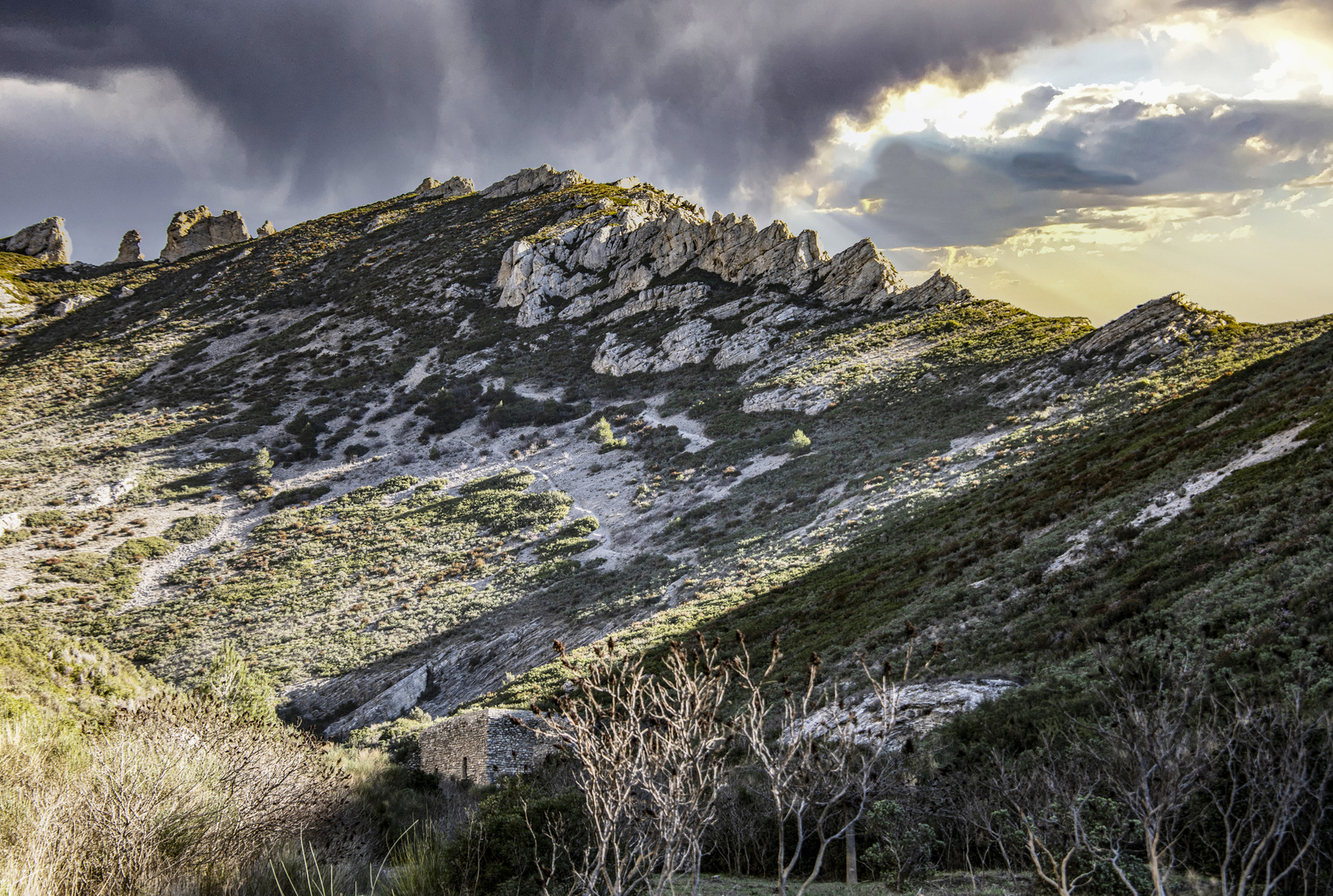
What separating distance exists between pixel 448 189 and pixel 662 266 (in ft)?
234

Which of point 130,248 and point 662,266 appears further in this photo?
point 130,248

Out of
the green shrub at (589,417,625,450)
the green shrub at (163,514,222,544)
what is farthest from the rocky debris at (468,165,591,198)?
the green shrub at (163,514,222,544)

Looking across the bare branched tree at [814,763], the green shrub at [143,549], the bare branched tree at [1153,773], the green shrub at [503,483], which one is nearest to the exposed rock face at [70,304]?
the green shrub at [143,549]

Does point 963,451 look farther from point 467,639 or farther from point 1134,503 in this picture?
point 467,639

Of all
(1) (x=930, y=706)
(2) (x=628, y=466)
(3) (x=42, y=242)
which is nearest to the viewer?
(1) (x=930, y=706)

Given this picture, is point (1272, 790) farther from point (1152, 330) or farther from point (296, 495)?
point (296, 495)

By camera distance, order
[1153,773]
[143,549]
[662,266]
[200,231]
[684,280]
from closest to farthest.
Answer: [1153,773] < [143,549] < [684,280] < [662,266] < [200,231]

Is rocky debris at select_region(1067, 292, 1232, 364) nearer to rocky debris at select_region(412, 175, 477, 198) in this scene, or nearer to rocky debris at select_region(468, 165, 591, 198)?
rocky debris at select_region(468, 165, 591, 198)

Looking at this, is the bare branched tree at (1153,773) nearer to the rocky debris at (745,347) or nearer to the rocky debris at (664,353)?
the rocky debris at (745,347)

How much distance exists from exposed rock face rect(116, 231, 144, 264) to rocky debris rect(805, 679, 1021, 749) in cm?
14622

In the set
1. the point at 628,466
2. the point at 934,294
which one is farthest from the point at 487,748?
the point at 934,294

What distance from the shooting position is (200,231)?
4449 inches

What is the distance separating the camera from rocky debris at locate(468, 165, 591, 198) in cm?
11762

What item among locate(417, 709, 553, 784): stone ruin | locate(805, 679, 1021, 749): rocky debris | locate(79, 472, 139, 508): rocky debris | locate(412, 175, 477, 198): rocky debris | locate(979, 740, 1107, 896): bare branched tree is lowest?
locate(417, 709, 553, 784): stone ruin
